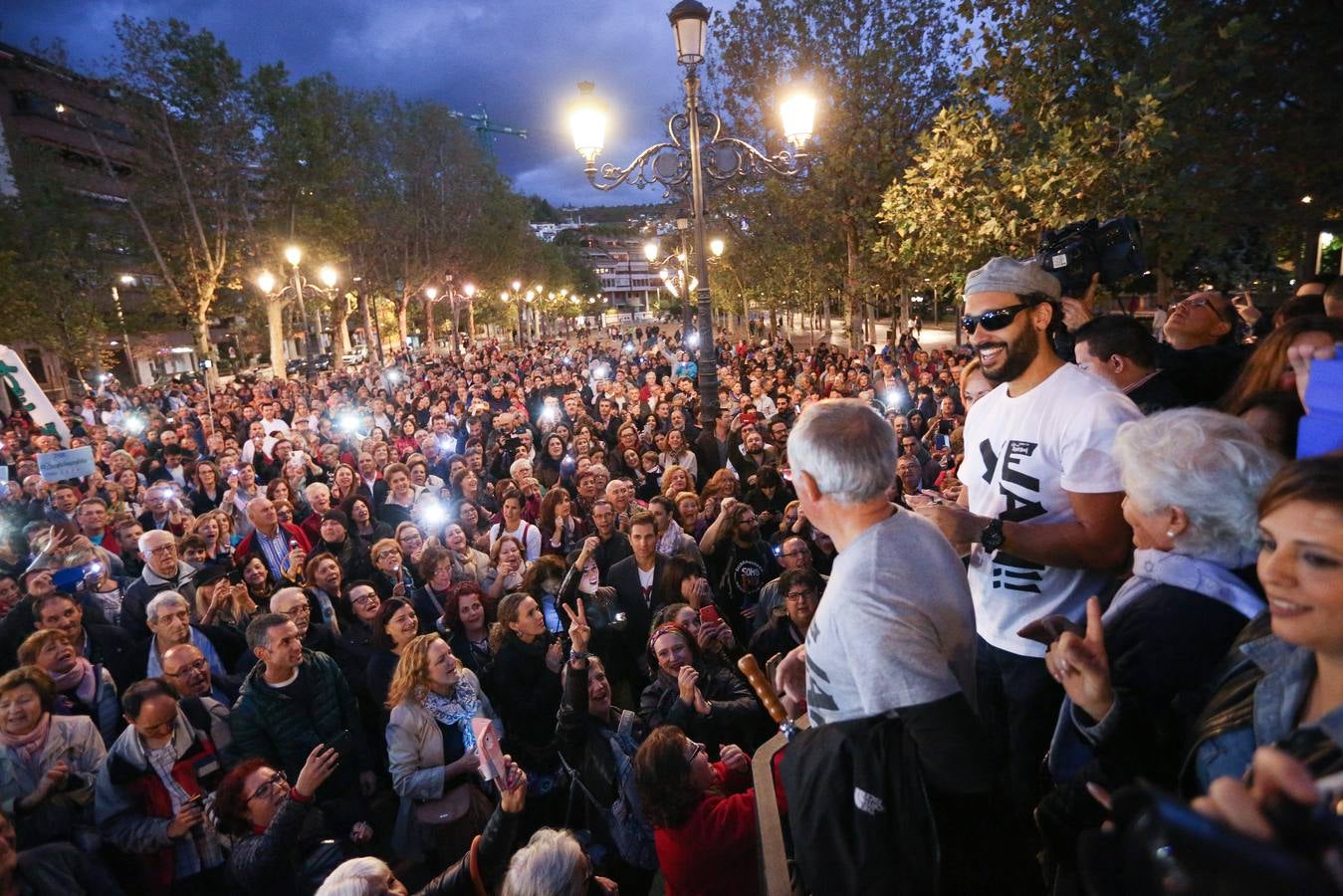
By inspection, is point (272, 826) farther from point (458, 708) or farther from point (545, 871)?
point (545, 871)

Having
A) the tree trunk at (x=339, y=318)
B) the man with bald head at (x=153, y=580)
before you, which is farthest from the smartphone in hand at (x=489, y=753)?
the tree trunk at (x=339, y=318)

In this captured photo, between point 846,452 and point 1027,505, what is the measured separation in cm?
91

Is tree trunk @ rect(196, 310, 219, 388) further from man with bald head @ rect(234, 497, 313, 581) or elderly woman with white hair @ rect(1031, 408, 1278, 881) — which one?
elderly woman with white hair @ rect(1031, 408, 1278, 881)

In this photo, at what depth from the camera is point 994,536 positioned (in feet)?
6.45

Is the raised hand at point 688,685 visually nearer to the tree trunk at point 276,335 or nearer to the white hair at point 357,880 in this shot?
the white hair at point 357,880

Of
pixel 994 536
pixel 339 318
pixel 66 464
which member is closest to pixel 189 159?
pixel 339 318

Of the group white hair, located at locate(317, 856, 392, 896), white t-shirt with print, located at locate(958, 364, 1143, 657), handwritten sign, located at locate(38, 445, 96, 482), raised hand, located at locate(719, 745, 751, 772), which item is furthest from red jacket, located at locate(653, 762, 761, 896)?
handwritten sign, located at locate(38, 445, 96, 482)

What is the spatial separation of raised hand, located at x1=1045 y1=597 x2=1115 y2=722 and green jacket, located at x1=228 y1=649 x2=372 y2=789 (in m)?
3.61

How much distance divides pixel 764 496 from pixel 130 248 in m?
27.9

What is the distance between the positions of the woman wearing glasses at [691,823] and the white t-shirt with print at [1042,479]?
3.90ft

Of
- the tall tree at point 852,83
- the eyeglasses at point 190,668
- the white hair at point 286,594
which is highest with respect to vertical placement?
the tall tree at point 852,83

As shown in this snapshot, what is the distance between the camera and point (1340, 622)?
3.77ft

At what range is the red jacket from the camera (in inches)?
104

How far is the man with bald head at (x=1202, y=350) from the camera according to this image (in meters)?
3.47
